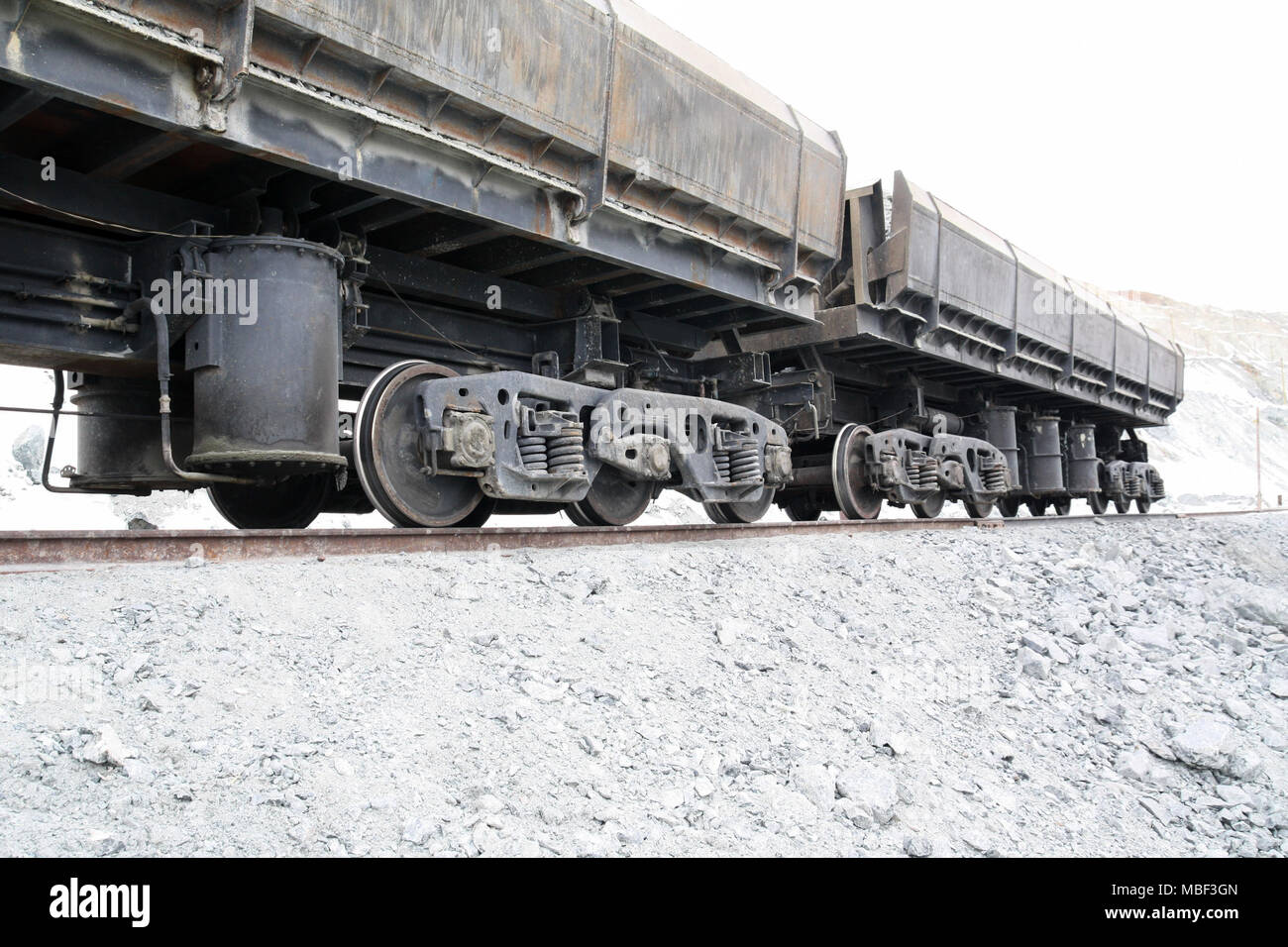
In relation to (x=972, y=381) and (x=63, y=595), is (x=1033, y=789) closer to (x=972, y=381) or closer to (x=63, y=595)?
(x=63, y=595)

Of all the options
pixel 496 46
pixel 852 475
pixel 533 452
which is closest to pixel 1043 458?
pixel 852 475

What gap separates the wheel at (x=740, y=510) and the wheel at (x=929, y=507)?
2.99 metres

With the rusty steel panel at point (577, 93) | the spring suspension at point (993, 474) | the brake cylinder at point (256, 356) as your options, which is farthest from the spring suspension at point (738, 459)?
the spring suspension at point (993, 474)

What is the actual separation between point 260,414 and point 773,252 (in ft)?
14.6

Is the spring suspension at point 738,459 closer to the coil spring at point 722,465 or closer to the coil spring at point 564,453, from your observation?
the coil spring at point 722,465

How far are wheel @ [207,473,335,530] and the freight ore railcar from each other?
22mm

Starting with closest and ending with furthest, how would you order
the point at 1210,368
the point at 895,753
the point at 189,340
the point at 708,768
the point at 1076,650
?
the point at 708,768
the point at 895,753
the point at 189,340
the point at 1076,650
the point at 1210,368

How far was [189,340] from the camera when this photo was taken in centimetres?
471

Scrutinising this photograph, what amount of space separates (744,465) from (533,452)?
7.73 ft

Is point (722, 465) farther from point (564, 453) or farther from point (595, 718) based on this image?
point (595, 718)

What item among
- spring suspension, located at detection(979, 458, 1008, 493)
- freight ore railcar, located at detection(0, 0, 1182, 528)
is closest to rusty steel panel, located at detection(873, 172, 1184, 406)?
freight ore railcar, located at detection(0, 0, 1182, 528)

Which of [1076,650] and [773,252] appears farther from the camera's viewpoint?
[773,252]

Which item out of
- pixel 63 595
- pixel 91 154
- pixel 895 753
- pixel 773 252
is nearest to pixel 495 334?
pixel 773 252

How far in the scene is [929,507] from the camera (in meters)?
11.3
